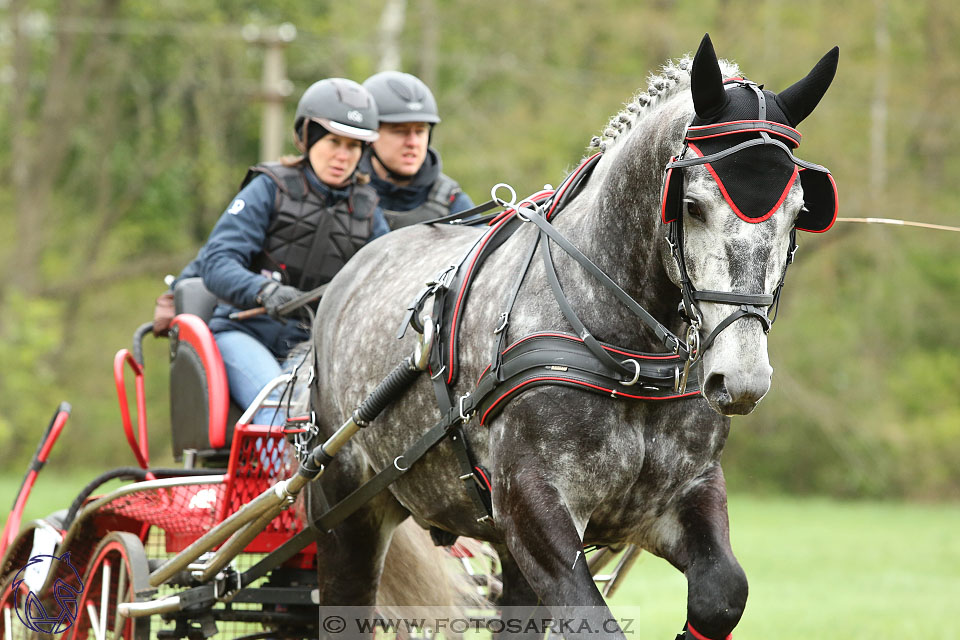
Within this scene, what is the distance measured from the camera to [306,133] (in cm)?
494

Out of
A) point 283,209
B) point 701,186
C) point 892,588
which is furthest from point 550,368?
point 892,588

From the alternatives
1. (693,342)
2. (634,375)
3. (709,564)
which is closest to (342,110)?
(634,375)

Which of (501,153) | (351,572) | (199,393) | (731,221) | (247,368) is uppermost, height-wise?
(731,221)

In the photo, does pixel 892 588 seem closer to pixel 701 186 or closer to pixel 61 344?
Answer: pixel 701 186

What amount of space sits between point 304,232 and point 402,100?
2.74 feet

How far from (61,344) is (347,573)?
19.3 m

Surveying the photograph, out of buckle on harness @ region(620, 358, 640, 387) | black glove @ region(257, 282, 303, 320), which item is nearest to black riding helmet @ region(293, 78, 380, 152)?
black glove @ region(257, 282, 303, 320)

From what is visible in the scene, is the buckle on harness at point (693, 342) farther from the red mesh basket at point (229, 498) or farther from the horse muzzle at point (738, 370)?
the red mesh basket at point (229, 498)

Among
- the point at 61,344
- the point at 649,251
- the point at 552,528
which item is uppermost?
the point at 649,251

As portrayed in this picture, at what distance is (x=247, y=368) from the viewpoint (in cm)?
470

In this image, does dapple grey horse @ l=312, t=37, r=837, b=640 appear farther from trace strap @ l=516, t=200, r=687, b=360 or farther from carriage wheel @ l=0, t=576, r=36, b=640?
carriage wheel @ l=0, t=576, r=36, b=640

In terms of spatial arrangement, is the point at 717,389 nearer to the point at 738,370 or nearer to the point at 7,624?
the point at 738,370

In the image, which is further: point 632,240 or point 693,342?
point 632,240

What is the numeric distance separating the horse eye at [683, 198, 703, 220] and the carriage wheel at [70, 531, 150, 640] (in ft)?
8.09
